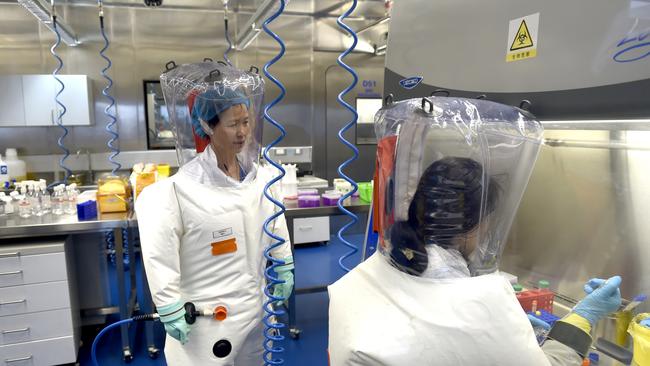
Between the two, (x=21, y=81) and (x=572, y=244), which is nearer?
(x=572, y=244)

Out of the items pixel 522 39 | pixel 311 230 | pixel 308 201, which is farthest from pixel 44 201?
pixel 522 39

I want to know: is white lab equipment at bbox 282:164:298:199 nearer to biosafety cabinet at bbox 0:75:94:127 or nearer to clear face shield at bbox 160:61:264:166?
clear face shield at bbox 160:61:264:166

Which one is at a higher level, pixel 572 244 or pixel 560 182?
pixel 560 182

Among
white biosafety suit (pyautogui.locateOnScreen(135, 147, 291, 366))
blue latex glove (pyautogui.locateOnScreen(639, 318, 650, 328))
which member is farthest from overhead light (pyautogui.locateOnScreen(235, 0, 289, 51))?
blue latex glove (pyautogui.locateOnScreen(639, 318, 650, 328))

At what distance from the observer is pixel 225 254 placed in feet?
5.72

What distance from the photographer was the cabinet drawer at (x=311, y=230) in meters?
4.88

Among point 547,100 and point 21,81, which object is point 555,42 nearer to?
point 547,100

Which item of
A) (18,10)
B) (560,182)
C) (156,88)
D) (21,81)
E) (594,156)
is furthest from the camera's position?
(156,88)

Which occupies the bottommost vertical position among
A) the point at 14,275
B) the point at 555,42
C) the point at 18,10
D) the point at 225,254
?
the point at 14,275

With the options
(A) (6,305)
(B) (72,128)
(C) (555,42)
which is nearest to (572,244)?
(C) (555,42)

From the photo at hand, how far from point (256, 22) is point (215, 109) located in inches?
71.3

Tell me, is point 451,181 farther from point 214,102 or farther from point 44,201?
point 44,201

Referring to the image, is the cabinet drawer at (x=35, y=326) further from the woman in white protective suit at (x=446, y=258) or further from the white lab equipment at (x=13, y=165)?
the white lab equipment at (x=13, y=165)

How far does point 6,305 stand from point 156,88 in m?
3.21
